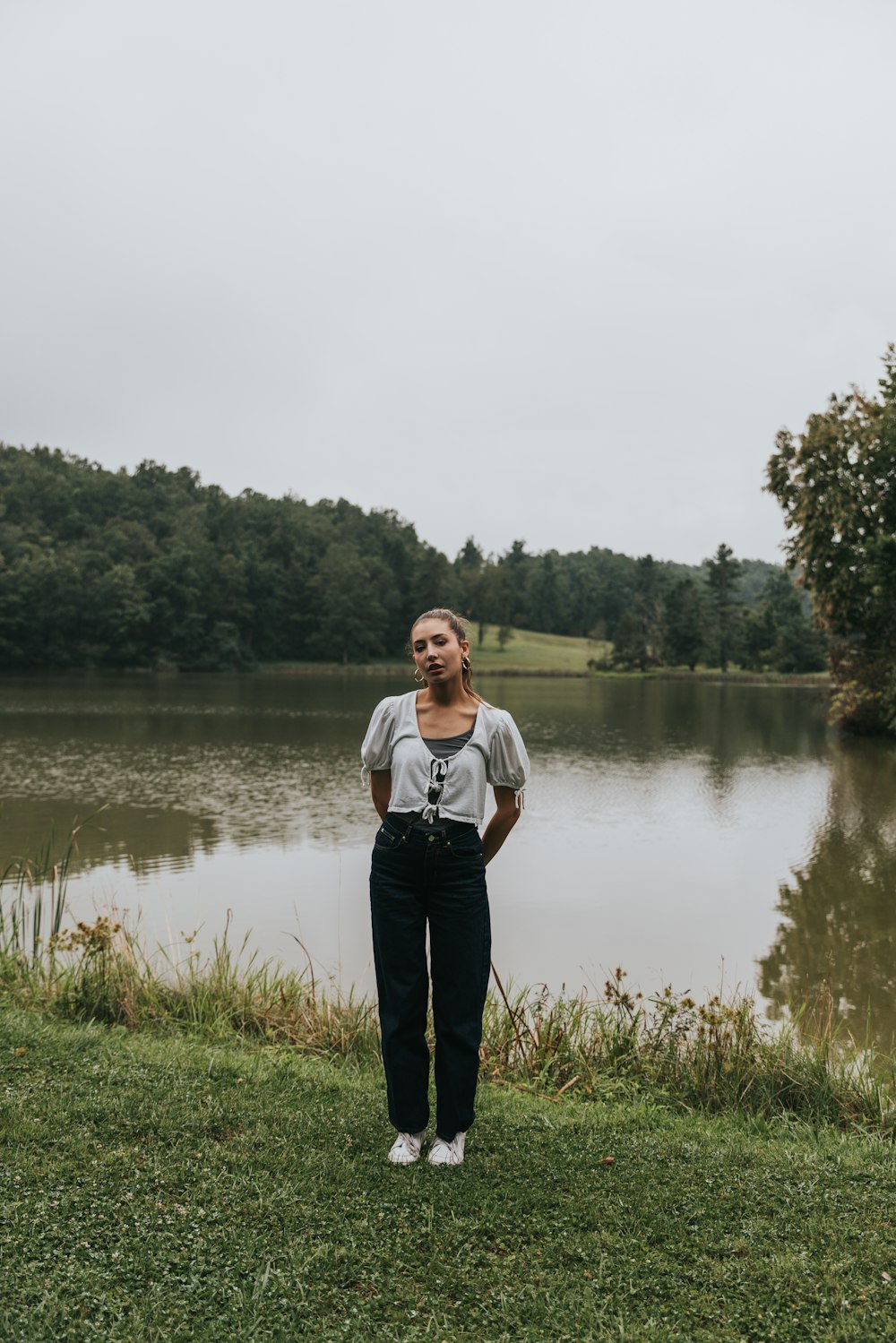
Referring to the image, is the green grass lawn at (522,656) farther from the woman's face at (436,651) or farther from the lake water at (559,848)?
the woman's face at (436,651)

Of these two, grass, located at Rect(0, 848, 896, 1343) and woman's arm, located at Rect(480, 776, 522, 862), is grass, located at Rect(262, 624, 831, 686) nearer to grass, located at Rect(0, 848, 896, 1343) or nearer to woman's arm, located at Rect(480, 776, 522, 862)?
grass, located at Rect(0, 848, 896, 1343)

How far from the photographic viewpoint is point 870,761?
26531 mm

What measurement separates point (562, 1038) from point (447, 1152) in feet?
6.84

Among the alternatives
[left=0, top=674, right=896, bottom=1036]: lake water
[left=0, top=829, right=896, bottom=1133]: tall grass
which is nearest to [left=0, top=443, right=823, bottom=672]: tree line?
[left=0, top=674, right=896, bottom=1036]: lake water

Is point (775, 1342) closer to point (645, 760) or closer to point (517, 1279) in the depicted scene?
point (517, 1279)

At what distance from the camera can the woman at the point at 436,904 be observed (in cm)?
358

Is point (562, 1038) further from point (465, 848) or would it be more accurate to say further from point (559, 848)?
point (559, 848)

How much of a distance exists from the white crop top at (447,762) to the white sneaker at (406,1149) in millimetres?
1230

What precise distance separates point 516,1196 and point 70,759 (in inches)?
801

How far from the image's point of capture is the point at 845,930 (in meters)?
10.4

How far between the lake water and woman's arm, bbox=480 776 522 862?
8.47ft

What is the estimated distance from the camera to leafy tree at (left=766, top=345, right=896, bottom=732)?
25.9 m

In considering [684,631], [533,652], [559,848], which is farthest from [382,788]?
[533,652]

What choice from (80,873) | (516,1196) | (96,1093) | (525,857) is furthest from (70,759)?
(516,1196)
